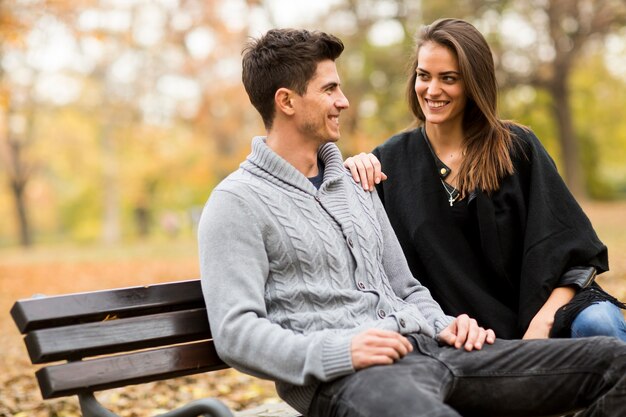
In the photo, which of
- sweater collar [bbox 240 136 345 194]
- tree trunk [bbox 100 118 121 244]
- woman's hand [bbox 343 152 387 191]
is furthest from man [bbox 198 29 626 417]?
tree trunk [bbox 100 118 121 244]

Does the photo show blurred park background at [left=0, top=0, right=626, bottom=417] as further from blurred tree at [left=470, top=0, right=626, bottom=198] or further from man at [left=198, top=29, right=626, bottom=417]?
man at [left=198, top=29, right=626, bottom=417]

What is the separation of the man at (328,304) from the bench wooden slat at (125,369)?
23 centimetres

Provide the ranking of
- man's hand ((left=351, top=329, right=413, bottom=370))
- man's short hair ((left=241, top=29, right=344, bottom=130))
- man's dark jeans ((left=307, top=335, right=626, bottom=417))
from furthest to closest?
1. man's short hair ((left=241, top=29, right=344, bottom=130))
2. man's dark jeans ((left=307, top=335, right=626, bottom=417))
3. man's hand ((left=351, top=329, right=413, bottom=370))

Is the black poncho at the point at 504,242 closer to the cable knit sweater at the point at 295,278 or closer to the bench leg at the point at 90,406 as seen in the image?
the cable knit sweater at the point at 295,278

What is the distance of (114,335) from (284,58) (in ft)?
4.01

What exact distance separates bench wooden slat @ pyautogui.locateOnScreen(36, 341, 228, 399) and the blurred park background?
3085 mm

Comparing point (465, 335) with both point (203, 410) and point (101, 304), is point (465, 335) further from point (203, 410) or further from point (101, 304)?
point (101, 304)

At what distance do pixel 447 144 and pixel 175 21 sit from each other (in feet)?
85.5

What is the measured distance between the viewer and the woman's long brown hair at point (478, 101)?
3896 mm

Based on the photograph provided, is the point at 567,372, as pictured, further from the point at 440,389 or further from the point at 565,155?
the point at 565,155

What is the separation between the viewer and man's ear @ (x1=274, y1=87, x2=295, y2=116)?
3.38 metres

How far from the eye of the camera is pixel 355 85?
22.7 meters

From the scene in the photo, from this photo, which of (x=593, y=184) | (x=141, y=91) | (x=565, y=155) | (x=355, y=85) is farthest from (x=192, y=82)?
(x=593, y=184)

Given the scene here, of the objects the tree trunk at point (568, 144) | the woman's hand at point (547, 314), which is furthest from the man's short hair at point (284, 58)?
the tree trunk at point (568, 144)
